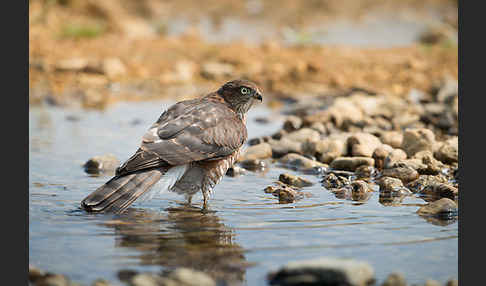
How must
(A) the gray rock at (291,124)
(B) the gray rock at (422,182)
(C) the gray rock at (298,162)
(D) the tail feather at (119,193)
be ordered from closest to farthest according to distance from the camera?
(D) the tail feather at (119,193)
(B) the gray rock at (422,182)
(C) the gray rock at (298,162)
(A) the gray rock at (291,124)

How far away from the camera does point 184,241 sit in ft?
16.6

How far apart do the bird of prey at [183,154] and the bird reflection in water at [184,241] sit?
24 centimetres

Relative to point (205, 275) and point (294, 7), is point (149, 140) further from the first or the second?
point (294, 7)

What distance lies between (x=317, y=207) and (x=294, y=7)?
578 inches

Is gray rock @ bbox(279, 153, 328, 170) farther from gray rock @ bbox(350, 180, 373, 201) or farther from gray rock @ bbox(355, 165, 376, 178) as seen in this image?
gray rock @ bbox(350, 180, 373, 201)

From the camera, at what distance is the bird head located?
7.01 m

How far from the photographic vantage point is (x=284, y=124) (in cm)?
1007

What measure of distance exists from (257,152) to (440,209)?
3.04m

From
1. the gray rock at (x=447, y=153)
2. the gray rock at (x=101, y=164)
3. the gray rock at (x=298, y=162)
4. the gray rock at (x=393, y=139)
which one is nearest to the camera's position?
the gray rock at (x=101, y=164)

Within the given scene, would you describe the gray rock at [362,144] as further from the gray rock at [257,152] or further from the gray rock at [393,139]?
the gray rock at [257,152]

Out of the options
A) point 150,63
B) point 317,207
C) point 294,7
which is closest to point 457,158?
point 317,207

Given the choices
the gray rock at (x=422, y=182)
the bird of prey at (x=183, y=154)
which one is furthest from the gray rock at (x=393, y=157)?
the bird of prey at (x=183, y=154)

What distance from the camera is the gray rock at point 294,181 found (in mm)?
7129

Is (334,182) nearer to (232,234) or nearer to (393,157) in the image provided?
(393,157)
